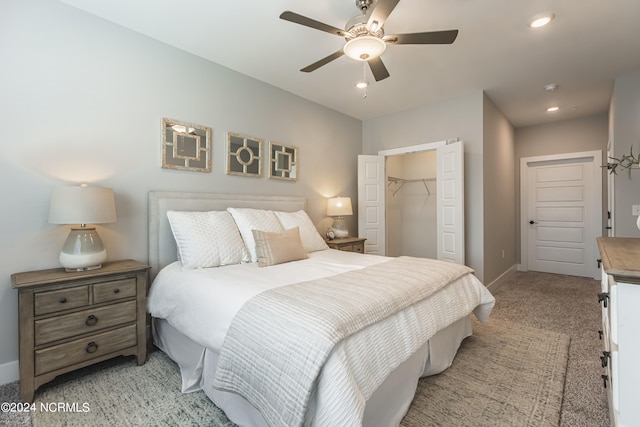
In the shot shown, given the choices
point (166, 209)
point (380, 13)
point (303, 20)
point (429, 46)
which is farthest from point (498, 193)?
point (166, 209)

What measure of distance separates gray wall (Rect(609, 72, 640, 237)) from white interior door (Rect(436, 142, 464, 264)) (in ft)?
5.26

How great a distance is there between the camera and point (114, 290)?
2.10 metres

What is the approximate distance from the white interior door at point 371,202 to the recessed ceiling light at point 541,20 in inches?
95.9

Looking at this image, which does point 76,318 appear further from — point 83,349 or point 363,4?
point 363,4

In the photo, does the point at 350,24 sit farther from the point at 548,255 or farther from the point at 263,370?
the point at 548,255

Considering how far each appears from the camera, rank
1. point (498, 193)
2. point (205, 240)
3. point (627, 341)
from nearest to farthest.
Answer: point (627, 341) < point (205, 240) < point (498, 193)

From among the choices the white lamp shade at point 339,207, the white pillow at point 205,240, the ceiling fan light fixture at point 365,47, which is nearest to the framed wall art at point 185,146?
the white pillow at point 205,240

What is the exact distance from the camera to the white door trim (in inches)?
189

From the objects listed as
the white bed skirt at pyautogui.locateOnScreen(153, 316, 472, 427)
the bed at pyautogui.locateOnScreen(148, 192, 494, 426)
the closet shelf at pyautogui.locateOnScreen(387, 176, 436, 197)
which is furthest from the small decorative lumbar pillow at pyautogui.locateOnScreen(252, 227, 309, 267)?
the closet shelf at pyautogui.locateOnScreen(387, 176, 436, 197)

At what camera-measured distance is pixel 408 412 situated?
1684 mm

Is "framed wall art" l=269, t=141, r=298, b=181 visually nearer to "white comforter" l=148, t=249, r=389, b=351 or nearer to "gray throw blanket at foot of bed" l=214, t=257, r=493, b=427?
"white comforter" l=148, t=249, r=389, b=351

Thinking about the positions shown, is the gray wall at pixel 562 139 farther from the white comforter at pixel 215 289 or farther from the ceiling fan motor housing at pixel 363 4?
the ceiling fan motor housing at pixel 363 4

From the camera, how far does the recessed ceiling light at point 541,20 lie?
7.59 ft

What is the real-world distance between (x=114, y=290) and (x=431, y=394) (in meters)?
2.28
